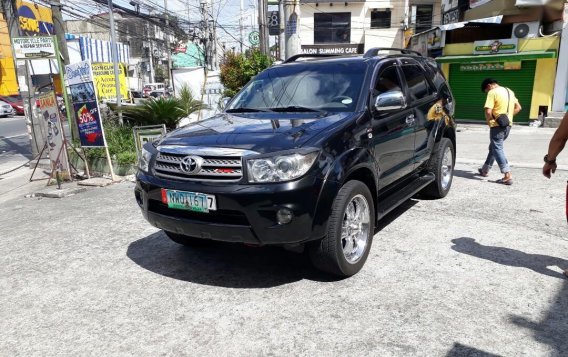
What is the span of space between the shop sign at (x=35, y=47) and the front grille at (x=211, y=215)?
7.07 meters

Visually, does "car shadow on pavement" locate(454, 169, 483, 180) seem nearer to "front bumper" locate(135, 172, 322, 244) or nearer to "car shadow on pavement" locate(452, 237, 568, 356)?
"car shadow on pavement" locate(452, 237, 568, 356)

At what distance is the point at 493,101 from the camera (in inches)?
275

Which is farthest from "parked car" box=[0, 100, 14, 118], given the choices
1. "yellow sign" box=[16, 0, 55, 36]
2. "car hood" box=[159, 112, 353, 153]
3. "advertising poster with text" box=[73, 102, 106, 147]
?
"car hood" box=[159, 112, 353, 153]

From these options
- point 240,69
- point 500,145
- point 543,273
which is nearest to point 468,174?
point 500,145

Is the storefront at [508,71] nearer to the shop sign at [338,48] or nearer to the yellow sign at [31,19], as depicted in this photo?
the shop sign at [338,48]

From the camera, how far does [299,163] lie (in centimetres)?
324

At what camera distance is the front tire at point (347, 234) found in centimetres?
343

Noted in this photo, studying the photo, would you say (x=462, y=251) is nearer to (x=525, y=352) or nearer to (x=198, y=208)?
(x=525, y=352)

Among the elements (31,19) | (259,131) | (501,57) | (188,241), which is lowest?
(188,241)

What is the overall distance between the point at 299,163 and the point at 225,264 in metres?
1.48

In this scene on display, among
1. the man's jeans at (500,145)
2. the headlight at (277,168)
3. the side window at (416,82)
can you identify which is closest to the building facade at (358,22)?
the man's jeans at (500,145)

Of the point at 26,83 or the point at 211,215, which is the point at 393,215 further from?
the point at 26,83

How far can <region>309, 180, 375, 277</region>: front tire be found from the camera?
3.43 metres

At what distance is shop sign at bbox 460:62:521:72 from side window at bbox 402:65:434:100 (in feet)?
44.0
